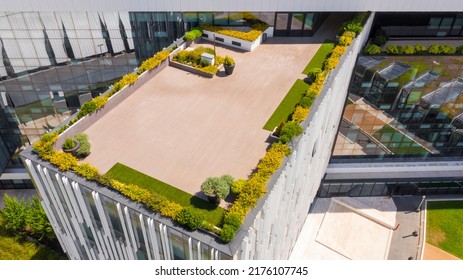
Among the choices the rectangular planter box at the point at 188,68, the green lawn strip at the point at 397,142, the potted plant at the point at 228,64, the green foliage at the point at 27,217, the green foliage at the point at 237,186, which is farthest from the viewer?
the green lawn strip at the point at 397,142

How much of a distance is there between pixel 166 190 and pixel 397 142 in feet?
120

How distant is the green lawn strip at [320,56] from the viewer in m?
37.7

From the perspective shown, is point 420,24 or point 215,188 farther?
point 420,24

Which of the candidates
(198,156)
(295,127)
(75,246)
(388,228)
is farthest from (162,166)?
(388,228)

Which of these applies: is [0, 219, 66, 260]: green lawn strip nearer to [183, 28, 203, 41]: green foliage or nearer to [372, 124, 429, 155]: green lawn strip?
[183, 28, 203, 41]: green foliage

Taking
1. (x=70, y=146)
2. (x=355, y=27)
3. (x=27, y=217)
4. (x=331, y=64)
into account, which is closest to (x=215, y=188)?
(x=70, y=146)

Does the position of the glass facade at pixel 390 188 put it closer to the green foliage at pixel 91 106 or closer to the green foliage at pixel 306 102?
the green foliage at pixel 306 102

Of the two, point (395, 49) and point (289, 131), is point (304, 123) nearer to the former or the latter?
Result: point (289, 131)

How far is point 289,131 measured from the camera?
27.5m

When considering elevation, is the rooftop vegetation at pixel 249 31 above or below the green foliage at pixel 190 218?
above

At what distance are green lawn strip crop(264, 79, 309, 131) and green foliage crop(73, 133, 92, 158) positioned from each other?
46.3 feet

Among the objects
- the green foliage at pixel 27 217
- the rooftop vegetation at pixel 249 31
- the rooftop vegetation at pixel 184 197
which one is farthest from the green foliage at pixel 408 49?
the green foliage at pixel 27 217

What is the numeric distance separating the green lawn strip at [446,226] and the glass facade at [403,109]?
8206 mm

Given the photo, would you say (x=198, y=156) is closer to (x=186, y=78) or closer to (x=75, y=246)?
(x=186, y=78)
